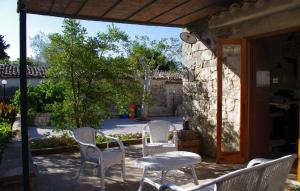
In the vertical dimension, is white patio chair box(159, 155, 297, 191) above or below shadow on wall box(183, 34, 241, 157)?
below

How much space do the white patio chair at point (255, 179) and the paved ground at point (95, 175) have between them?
220cm

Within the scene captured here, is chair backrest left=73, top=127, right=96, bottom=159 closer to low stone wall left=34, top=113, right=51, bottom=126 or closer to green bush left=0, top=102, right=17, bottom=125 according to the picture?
green bush left=0, top=102, right=17, bottom=125

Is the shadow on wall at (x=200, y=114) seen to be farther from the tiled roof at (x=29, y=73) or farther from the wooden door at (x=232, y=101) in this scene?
the tiled roof at (x=29, y=73)

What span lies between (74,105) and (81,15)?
2.06 m

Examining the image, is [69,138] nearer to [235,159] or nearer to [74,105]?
[74,105]

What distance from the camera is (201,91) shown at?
692cm

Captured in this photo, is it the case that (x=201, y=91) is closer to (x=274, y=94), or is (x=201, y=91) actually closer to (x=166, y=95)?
(x=274, y=94)

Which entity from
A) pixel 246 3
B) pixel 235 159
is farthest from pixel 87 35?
pixel 235 159

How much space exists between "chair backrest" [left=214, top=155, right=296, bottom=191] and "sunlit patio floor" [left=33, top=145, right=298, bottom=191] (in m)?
2.22

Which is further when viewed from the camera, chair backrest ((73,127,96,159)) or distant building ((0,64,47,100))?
distant building ((0,64,47,100))

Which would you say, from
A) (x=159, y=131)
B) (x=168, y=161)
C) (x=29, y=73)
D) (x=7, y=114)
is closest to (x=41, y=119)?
(x=7, y=114)

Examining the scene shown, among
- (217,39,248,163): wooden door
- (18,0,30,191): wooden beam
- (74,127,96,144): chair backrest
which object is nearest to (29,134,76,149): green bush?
(74,127,96,144): chair backrest

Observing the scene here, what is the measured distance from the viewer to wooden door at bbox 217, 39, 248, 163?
5.88 m

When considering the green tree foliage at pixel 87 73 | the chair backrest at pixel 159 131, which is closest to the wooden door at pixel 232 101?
the chair backrest at pixel 159 131
